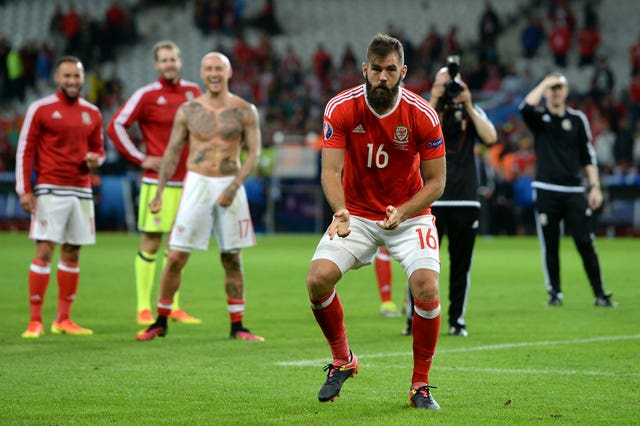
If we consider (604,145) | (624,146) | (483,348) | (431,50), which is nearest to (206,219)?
(483,348)

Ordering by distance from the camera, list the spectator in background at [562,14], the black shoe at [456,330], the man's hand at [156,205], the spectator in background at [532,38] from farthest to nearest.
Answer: the spectator in background at [532,38]
the spectator in background at [562,14]
the black shoe at [456,330]
the man's hand at [156,205]

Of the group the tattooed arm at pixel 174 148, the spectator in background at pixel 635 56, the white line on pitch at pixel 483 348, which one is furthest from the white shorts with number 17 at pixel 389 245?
the spectator in background at pixel 635 56

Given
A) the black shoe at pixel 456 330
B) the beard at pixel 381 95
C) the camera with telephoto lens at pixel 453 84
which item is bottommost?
the black shoe at pixel 456 330

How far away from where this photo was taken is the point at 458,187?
10.6 meters

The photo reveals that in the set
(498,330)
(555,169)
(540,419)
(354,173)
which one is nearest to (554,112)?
(555,169)

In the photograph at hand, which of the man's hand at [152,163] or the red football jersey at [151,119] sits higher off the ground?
the red football jersey at [151,119]

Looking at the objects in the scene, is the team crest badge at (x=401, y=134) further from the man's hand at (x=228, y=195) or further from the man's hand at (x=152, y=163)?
the man's hand at (x=152, y=163)

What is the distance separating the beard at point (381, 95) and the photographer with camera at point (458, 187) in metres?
3.33

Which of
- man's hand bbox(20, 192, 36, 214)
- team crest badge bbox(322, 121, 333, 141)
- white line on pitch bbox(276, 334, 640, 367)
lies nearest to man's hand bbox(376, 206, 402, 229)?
team crest badge bbox(322, 121, 333, 141)

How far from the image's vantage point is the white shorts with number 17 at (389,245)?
7270 millimetres

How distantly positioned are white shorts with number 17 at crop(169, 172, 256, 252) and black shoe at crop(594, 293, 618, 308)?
4.54m

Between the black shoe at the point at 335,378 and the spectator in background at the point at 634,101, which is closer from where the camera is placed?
the black shoe at the point at 335,378

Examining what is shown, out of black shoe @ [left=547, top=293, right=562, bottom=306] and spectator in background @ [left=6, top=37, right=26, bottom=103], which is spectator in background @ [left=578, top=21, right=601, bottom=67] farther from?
black shoe @ [left=547, top=293, right=562, bottom=306]

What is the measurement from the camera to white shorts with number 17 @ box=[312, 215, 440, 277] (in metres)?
7.27
